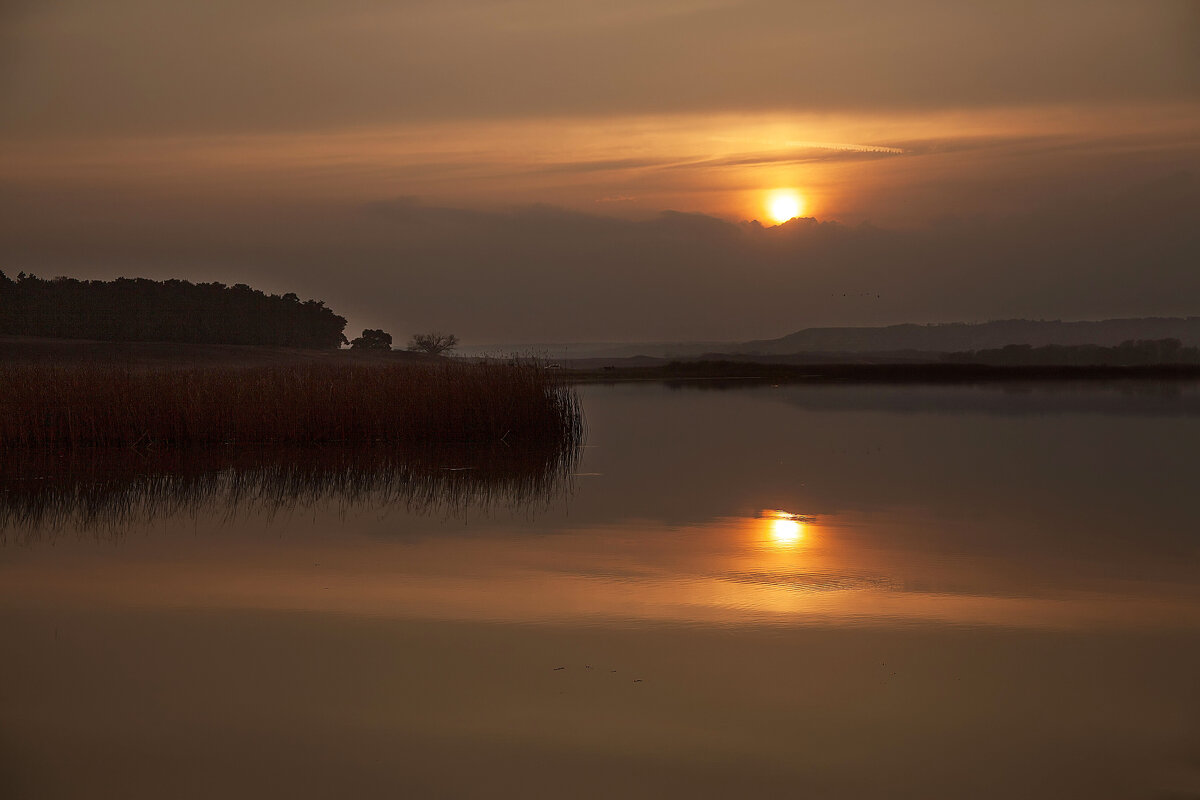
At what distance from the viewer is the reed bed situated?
14.6 meters

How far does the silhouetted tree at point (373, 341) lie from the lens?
184 feet

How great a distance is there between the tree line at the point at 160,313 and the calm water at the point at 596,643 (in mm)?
43680

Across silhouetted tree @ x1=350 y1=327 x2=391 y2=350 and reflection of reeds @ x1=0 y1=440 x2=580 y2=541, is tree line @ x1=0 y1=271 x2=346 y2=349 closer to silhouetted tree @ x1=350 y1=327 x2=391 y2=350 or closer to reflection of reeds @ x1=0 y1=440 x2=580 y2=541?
silhouetted tree @ x1=350 y1=327 x2=391 y2=350

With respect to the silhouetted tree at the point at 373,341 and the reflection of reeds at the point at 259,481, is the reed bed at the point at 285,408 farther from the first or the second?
the silhouetted tree at the point at 373,341

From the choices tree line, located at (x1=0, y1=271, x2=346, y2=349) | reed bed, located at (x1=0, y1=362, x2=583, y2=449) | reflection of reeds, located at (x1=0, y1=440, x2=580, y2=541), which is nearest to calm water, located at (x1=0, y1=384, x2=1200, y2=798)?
reflection of reeds, located at (x1=0, y1=440, x2=580, y2=541)

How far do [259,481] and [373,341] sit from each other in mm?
45657

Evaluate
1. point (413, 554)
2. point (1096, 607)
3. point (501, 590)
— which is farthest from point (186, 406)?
point (1096, 607)

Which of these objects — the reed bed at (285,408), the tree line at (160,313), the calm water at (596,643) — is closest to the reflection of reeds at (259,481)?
the calm water at (596,643)

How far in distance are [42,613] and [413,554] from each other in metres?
2.30

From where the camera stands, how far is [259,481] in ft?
37.9

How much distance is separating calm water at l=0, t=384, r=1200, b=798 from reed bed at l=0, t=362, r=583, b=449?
4.15m

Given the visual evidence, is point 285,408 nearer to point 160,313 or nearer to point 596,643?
point 596,643

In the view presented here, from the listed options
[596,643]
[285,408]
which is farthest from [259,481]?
[596,643]

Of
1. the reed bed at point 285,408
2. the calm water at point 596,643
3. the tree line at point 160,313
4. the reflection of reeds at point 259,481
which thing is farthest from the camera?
the tree line at point 160,313
